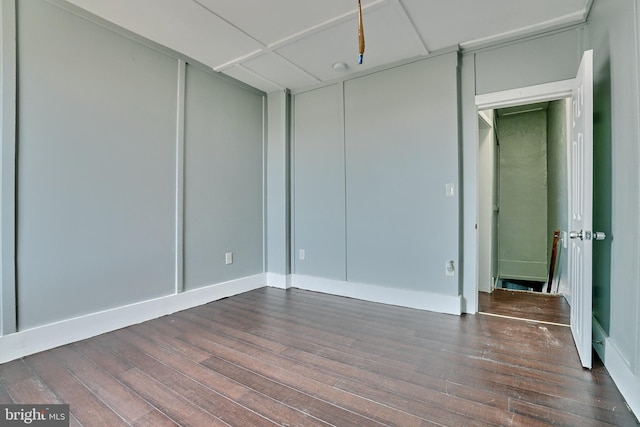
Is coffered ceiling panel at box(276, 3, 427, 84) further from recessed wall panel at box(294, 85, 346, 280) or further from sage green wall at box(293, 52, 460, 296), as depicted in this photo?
recessed wall panel at box(294, 85, 346, 280)

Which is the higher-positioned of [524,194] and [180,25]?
[180,25]

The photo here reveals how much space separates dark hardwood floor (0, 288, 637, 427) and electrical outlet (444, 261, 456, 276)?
42 cm

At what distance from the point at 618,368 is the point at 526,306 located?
148 centimetres

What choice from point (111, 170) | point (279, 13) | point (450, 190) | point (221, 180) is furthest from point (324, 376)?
point (279, 13)

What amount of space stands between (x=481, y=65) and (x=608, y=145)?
1.34 metres

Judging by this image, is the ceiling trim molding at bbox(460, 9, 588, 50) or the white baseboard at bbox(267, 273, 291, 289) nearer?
the ceiling trim molding at bbox(460, 9, 588, 50)

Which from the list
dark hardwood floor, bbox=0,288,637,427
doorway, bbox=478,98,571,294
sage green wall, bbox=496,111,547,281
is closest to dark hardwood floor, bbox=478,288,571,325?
dark hardwood floor, bbox=0,288,637,427

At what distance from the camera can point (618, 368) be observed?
1.64 metres

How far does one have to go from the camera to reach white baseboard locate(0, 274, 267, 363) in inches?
78.6

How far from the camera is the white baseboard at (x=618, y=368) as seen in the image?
56.6 inches

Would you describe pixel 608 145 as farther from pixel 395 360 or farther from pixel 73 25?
pixel 73 25

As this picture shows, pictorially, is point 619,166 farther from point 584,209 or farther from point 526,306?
point 526,306

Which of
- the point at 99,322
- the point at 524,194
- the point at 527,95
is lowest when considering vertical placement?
the point at 99,322

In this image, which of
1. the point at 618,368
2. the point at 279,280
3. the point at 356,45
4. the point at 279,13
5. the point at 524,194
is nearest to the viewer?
the point at 618,368
